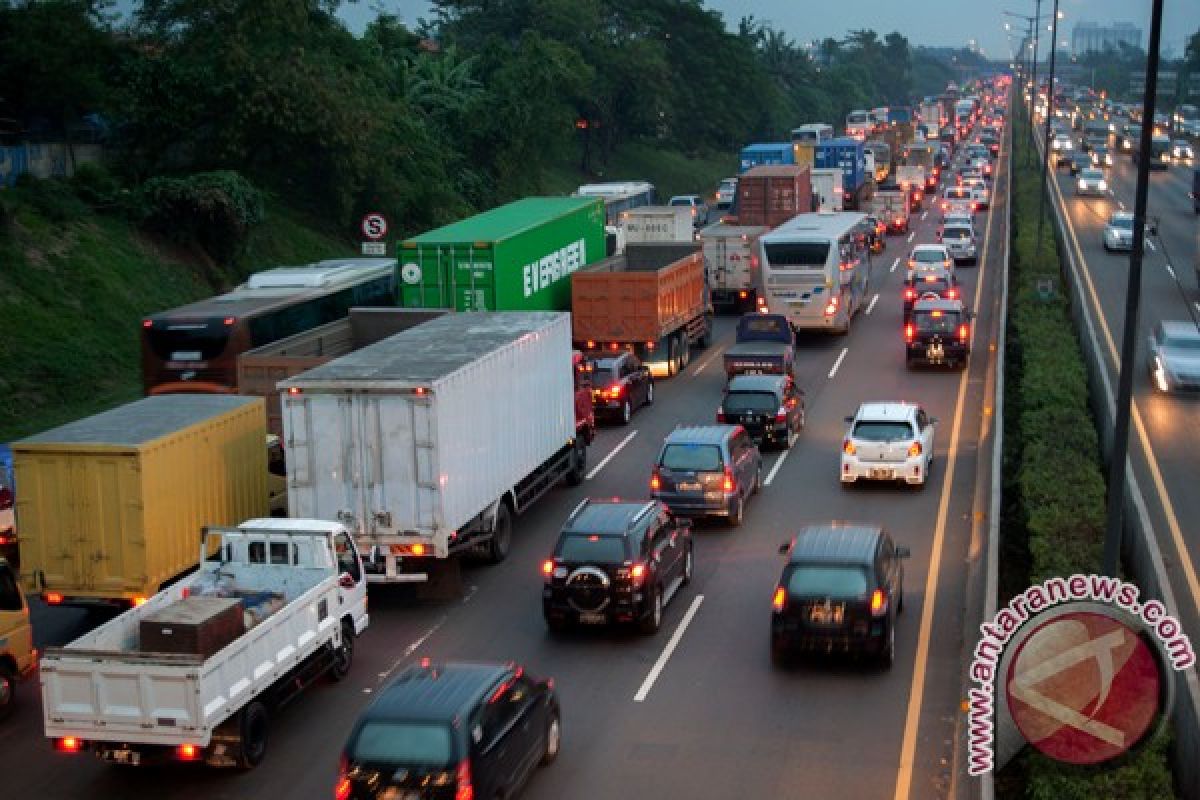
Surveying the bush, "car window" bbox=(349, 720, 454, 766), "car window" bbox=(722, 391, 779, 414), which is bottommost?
"car window" bbox=(722, 391, 779, 414)

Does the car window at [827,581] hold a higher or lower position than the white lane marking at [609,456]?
higher

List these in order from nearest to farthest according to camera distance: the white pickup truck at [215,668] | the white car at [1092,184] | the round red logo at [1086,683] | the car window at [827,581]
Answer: the round red logo at [1086,683] → the white pickup truck at [215,668] → the car window at [827,581] → the white car at [1092,184]

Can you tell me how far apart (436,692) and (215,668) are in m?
2.43

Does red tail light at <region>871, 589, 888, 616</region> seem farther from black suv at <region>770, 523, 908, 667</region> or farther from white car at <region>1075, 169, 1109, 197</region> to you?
white car at <region>1075, 169, 1109, 197</region>

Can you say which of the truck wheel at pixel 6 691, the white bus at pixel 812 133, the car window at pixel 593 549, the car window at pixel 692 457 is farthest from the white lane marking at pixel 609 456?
the white bus at pixel 812 133

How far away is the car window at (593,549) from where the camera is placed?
63.3 ft

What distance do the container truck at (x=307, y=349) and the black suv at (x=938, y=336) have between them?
14.1 meters

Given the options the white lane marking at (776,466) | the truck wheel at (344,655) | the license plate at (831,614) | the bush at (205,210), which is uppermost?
the bush at (205,210)

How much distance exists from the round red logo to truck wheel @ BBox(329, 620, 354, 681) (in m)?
10.8

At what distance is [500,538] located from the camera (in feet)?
77.4

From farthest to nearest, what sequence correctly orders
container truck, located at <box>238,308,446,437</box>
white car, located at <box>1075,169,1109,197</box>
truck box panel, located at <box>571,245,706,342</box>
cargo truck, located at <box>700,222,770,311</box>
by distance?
white car, located at <box>1075,169,1109,197</box>
cargo truck, located at <box>700,222,770,311</box>
truck box panel, located at <box>571,245,706,342</box>
container truck, located at <box>238,308,446,437</box>

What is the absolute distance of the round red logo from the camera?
8.80m

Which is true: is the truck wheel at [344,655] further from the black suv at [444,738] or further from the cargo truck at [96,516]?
the black suv at [444,738]

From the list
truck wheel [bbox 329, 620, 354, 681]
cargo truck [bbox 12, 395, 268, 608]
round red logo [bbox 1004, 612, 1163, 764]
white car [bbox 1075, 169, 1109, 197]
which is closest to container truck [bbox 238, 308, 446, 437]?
cargo truck [bbox 12, 395, 268, 608]
